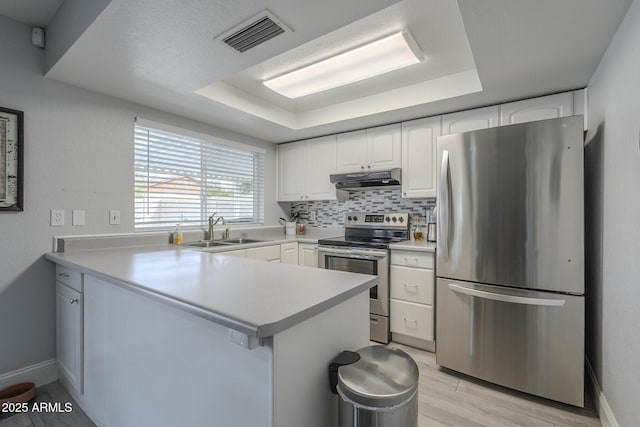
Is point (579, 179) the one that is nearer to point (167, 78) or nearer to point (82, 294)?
point (167, 78)

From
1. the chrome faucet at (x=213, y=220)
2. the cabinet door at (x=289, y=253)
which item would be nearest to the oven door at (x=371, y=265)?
the cabinet door at (x=289, y=253)

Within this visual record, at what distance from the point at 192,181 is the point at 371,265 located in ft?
6.59

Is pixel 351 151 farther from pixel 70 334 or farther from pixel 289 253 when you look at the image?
pixel 70 334

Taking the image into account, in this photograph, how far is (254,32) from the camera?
157 centimetres

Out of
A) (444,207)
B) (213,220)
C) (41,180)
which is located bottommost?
(213,220)

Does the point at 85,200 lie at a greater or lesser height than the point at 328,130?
lesser

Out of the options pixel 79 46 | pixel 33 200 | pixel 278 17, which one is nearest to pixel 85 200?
pixel 33 200

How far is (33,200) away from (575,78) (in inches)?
150

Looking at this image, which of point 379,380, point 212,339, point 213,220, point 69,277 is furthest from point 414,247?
point 69,277

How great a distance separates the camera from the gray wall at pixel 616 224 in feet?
4.23

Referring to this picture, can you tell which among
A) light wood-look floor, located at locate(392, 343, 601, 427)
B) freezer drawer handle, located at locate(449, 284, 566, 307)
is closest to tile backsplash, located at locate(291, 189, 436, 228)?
freezer drawer handle, located at locate(449, 284, 566, 307)

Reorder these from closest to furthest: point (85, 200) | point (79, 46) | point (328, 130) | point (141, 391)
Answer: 1. point (141, 391)
2. point (79, 46)
3. point (85, 200)
4. point (328, 130)

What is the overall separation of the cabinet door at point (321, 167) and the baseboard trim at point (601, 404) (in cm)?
257

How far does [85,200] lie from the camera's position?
2242 millimetres
